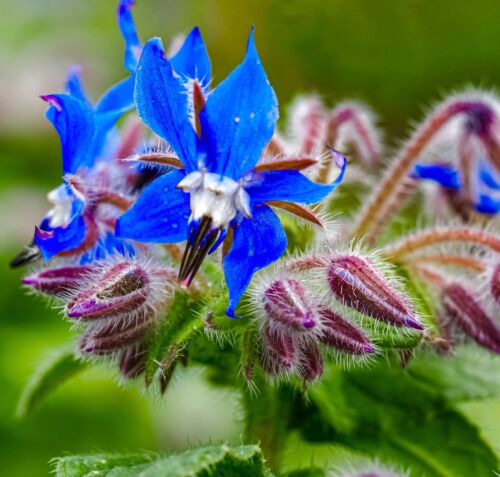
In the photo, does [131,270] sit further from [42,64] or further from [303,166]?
[42,64]

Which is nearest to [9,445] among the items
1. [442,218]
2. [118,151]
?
[118,151]

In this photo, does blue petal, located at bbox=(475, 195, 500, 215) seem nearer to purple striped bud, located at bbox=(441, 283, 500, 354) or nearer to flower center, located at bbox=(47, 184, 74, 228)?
purple striped bud, located at bbox=(441, 283, 500, 354)

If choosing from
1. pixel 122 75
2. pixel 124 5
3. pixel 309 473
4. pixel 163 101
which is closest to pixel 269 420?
pixel 309 473

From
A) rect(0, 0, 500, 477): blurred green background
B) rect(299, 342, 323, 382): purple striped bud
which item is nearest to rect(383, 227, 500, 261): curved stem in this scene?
rect(299, 342, 323, 382): purple striped bud

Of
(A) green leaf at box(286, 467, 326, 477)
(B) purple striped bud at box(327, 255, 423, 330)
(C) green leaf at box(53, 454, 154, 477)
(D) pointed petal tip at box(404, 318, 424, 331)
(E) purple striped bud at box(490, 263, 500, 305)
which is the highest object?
(E) purple striped bud at box(490, 263, 500, 305)

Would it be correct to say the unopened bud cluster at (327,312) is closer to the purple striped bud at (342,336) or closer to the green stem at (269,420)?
the purple striped bud at (342,336)

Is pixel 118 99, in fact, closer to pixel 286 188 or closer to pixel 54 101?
pixel 54 101
